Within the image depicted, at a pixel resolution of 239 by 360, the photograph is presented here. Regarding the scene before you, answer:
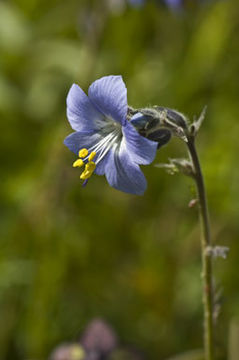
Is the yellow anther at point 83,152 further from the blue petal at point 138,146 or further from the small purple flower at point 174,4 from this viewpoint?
the small purple flower at point 174,4

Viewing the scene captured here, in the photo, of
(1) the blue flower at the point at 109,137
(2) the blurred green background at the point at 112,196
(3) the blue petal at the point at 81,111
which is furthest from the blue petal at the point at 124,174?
(2) the blurred green background at the point at 112,196

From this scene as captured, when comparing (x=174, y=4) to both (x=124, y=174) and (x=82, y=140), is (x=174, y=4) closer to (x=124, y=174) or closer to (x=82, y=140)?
(x=82, y=140)

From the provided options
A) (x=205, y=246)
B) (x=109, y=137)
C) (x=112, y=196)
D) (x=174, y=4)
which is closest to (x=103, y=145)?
(x=109, y=137)

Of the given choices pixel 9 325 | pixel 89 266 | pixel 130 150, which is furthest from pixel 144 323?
pixel 130 150

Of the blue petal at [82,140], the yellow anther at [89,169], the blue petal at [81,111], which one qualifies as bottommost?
the yellow anther at [89,169]

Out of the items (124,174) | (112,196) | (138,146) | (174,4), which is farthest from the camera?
(112,196)
